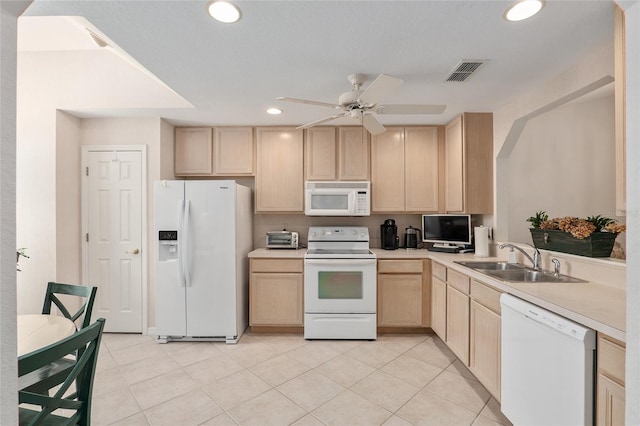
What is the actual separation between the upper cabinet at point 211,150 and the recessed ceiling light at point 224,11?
2074mm

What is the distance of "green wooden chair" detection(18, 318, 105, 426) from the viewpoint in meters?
0.96

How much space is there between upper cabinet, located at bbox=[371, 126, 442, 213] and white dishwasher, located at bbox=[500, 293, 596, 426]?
72.6 inches

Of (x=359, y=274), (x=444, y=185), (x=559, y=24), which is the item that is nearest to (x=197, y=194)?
(x=359, y=274)

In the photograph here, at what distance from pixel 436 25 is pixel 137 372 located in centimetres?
341

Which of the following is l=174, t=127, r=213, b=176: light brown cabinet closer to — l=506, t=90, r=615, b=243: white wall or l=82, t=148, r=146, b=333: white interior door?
l=82, t=148, r=146, b=333: white interior door

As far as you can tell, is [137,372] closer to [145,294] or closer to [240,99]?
[145,294]

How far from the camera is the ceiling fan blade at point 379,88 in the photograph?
1.73 meters

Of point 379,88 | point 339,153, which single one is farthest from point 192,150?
point 379,88

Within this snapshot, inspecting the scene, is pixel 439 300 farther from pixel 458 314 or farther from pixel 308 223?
pixel 308 223

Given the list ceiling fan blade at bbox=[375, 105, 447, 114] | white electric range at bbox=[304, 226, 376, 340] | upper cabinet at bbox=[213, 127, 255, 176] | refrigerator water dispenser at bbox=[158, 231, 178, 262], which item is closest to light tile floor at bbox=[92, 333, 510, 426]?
white electric range at bbox=[304, 226, 376, 340]

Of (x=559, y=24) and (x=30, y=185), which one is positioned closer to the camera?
(x=559, y=24)

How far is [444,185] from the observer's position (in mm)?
3496

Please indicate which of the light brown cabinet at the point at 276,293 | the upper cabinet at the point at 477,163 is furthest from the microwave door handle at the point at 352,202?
the upper cabinet at the point at 477,163

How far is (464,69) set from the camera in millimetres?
2088
